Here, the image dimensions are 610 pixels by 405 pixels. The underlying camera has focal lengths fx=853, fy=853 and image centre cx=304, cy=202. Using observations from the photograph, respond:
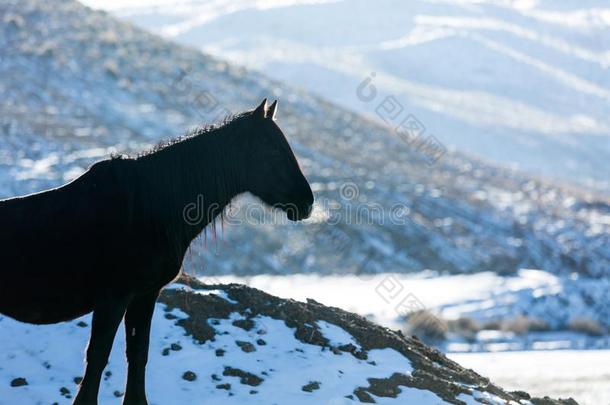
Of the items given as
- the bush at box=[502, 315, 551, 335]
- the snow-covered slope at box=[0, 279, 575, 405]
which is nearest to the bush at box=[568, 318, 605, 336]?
the bush at box=[502, 315, 551, 335]

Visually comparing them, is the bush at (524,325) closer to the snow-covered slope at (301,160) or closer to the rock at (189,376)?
the snow-covered slope at (301,160)

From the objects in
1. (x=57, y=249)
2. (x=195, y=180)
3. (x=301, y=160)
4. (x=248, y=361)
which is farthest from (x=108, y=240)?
(x=301, y=160)

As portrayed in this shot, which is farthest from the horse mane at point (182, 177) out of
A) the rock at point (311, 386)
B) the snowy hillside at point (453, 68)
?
the snowy hillside at point (453, 68)

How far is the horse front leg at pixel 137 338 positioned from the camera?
26.2 feet

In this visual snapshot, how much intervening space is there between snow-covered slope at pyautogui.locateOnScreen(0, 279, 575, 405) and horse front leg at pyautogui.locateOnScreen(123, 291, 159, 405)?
1.13 m

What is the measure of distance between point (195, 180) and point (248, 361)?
310 centimetres

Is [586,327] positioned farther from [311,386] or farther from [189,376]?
[189,376]

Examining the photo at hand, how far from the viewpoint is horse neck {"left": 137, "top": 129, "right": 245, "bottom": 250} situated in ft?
26.2

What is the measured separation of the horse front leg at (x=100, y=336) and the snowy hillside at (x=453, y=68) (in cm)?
9115

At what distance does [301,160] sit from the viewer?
136 feet

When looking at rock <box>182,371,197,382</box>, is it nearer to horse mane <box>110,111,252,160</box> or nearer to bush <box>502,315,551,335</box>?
horse mane <box>110,111,252,160</box>

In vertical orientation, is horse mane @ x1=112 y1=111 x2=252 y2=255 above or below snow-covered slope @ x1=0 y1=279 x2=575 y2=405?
above

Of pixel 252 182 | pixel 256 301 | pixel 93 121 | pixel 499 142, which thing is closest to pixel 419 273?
pixel 93 121

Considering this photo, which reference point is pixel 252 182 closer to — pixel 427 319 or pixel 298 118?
pixel 427 319
